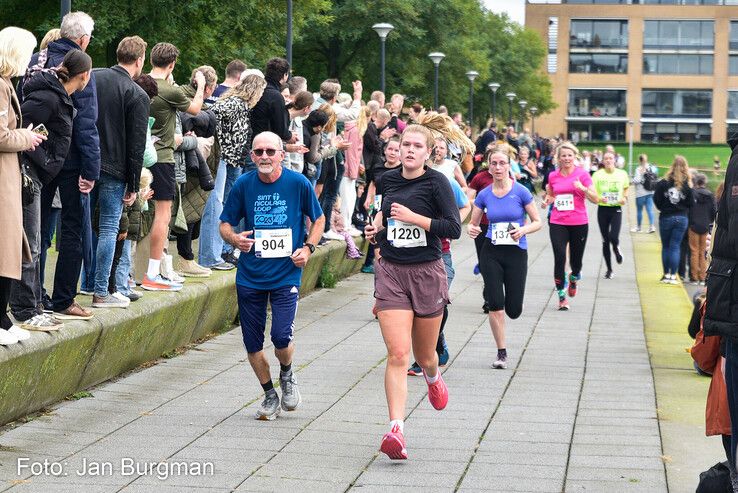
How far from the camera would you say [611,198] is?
68.0 ft

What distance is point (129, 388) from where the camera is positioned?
9.52 meters

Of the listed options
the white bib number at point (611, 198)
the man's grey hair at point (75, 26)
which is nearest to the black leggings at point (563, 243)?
the white bib number at point (611, 198)


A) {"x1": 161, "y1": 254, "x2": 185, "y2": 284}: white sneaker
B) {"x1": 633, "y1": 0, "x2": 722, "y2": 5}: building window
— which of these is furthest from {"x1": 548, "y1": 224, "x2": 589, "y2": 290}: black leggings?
{"x1": 633, "y1": 0, "x2": 722, "y2": 5}: building window

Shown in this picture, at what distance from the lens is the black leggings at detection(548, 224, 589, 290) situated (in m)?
16.0

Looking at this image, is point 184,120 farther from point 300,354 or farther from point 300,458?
point 300,458

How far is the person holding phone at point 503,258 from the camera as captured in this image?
11.4 metres

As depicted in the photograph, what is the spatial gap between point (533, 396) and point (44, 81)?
405 centimetres

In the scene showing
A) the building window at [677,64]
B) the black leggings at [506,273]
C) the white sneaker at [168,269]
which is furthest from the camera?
the building window at [677,64]

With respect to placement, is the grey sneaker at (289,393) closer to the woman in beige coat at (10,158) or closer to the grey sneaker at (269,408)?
the grey sneaker at (269,408)

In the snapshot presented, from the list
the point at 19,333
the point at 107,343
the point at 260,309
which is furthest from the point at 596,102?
the point at 19,333

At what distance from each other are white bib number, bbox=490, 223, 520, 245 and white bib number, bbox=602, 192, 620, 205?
9485 millimetres

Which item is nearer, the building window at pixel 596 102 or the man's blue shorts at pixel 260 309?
the man's blue shorts at pixel 260 309

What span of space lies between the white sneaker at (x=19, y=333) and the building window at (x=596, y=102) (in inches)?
5007

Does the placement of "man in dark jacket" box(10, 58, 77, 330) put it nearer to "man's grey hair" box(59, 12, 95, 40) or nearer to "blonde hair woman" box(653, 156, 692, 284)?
"man's grey hair" box(59, 12, 95, 40)
